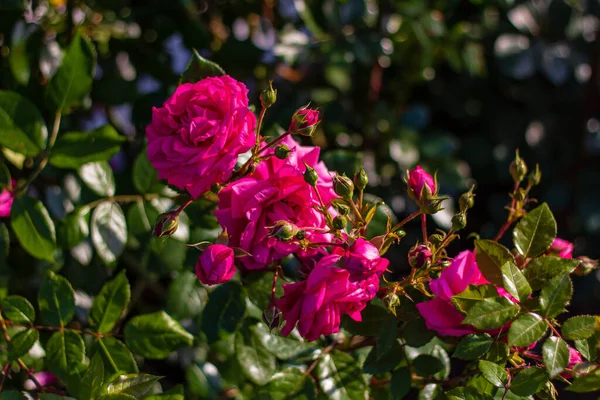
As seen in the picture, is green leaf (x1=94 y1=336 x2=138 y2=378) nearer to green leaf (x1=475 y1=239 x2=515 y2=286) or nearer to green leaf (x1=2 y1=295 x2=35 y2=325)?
green leaf (x1=2 y1=295 x2=35 y2=325)

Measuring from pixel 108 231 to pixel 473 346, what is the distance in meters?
0.58

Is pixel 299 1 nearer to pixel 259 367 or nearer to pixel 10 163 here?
pixel 10 163

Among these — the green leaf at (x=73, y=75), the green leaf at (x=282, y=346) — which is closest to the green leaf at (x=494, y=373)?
the green leaf at (x=282, y=346)

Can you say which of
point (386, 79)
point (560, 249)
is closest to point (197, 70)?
point (560, 249)

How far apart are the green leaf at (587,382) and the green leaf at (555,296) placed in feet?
0.23

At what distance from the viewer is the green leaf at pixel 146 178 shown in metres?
1.08

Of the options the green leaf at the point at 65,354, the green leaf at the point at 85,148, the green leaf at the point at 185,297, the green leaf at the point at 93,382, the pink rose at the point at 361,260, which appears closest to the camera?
the pink rose at the point at 361,260

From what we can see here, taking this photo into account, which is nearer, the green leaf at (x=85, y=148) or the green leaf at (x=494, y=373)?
the green leaf at (x=494, y=373)

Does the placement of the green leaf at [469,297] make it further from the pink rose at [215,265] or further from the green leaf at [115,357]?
the green leaf at [115,357]

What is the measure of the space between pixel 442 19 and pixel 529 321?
3.44ft

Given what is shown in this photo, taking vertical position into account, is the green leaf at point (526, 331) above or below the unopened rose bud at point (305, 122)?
below

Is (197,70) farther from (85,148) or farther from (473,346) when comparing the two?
(473,346)

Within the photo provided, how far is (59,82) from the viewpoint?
1041 millimetres

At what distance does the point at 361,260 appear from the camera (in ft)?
2.22
